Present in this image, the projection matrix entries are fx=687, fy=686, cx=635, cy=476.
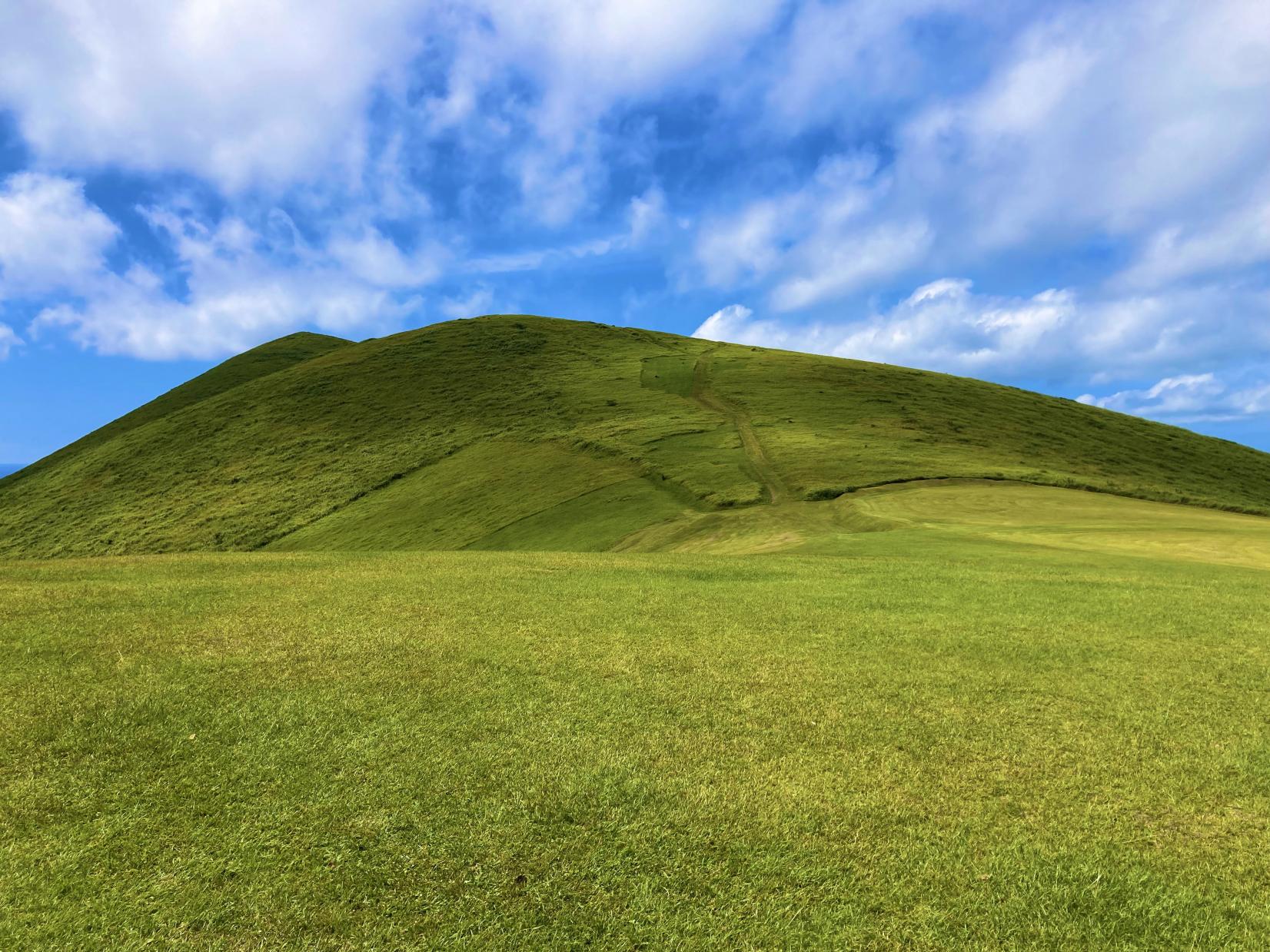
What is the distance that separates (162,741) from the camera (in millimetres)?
6969

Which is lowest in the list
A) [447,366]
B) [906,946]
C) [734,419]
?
[906,946]

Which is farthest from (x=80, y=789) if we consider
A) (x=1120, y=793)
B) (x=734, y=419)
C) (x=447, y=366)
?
(x=447, y=366)

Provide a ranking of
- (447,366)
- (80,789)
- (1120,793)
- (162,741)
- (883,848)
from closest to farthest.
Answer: (883,848) → (80,789) → (1120,793) → (162,741) → (447,366)

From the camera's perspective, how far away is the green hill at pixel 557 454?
136ft

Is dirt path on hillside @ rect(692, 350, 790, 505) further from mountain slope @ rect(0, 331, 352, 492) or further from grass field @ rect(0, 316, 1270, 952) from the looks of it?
mountain slope @ rect(0, 331, 352, 492)

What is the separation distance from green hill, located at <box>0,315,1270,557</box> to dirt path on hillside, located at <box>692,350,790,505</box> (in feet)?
1.12

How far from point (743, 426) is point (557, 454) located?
1711cm

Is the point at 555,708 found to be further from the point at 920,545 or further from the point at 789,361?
the point at 789,361

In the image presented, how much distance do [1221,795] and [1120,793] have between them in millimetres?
983

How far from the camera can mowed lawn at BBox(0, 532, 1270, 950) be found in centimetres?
489

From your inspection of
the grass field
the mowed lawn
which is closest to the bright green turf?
the grass field

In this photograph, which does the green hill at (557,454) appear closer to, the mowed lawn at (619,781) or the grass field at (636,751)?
the grass field at (636,751)

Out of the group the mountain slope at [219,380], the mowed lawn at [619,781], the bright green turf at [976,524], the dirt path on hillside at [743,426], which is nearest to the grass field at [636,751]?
the mowed lawn at [619,781]

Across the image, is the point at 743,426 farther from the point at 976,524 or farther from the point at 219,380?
the point at 219,380
